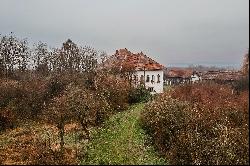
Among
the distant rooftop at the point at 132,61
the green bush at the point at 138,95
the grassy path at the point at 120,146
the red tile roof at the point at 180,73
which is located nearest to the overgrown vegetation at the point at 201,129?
the grassy path at the point at 120,146

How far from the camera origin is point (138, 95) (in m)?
57.2

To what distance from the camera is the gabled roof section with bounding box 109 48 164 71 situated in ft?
226

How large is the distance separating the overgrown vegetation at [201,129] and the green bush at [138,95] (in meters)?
11.7

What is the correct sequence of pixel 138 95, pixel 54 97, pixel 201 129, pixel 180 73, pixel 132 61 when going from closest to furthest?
pixel 201 129 → pixel 54 97 → pixel 138 95 → pixel 132 61 → pixel 180 73

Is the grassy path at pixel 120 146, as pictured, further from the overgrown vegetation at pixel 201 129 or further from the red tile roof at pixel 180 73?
the red tile roof at pixel 180 73

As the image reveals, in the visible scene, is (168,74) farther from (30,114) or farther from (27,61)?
(30,114)

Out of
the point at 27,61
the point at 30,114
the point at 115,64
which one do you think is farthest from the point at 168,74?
the point at 30,114

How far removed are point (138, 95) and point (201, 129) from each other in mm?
23294

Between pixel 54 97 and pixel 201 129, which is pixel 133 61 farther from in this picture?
pixel 201 129

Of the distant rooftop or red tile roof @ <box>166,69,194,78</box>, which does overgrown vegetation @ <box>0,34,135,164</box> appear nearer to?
the distant rooftop

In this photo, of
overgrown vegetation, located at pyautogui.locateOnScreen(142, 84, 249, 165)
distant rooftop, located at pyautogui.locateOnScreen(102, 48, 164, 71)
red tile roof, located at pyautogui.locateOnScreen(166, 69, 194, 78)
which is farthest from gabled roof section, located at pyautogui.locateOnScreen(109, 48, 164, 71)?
red tile roof, located at pyautogui.locateOnScreen(166, 69, 194, 78)

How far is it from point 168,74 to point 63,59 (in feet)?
129

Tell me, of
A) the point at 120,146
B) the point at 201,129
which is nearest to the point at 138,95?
the point at 201,129

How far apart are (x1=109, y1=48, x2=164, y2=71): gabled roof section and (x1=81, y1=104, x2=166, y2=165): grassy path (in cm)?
2887
